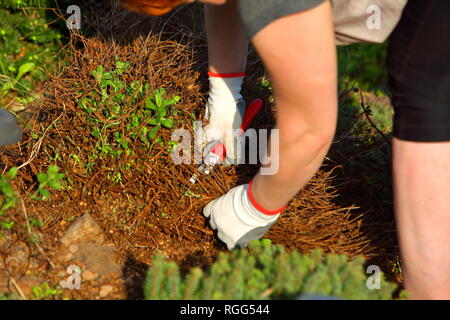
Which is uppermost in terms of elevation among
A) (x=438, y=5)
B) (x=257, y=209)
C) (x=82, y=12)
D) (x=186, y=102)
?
(x=82, y=12)

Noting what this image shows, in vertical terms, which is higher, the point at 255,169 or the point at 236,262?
the point at 255,169

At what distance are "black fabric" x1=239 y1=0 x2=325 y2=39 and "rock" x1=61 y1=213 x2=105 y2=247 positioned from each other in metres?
0.96

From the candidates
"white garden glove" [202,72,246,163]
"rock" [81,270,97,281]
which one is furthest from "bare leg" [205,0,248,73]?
"rock" [81,270,97,281]

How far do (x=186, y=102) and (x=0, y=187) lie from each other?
2.60ft

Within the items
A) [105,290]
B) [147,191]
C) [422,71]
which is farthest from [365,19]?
[105,290]

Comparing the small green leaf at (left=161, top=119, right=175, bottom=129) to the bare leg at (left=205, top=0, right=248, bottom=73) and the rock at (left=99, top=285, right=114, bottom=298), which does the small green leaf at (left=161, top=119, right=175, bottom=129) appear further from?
the rock at (left=99, top=285, right=114, bottom=298)

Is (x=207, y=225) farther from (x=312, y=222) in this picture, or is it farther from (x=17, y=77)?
(x=17, y=77)

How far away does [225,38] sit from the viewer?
2100 millimetres

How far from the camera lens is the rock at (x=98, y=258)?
196 centimetres

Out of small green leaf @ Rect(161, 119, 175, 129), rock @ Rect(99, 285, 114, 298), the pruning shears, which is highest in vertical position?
small green leaf @ Rect(161, 119, 175, 129)

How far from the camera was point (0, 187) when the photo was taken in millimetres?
1825

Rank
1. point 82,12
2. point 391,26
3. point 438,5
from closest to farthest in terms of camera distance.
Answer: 1. point 438,5
2. point 391,26
3. point 82,12

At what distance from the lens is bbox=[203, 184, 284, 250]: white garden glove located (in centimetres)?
191

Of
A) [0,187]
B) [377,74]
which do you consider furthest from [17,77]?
[377,74]
